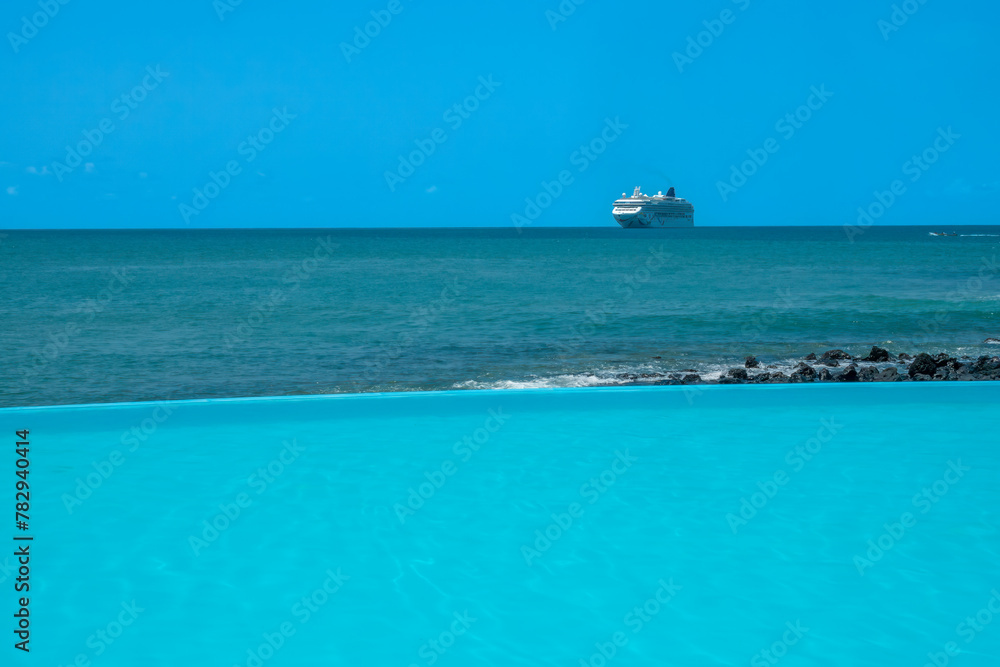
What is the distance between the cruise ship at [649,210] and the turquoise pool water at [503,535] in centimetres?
10440

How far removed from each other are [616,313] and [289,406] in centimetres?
1247

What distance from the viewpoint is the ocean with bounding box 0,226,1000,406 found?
11.7 meters

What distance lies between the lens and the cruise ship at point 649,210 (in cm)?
10975

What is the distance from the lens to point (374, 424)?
7.44 meters

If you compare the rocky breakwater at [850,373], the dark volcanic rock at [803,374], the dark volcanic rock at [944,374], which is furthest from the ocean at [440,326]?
the dark volcanic rock at [944,374]

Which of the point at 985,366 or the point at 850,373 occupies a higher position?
the point at 985,366

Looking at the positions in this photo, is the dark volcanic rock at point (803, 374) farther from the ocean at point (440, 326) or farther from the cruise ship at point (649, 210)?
the cruise ship at point (649, 210)

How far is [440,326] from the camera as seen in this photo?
17188 mm

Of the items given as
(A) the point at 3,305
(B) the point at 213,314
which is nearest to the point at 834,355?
(B) the point at 213,314

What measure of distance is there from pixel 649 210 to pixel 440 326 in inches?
3823

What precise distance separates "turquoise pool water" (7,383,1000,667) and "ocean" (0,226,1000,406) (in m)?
3.75

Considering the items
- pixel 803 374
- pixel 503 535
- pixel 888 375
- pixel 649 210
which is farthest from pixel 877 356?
pixel 649 210

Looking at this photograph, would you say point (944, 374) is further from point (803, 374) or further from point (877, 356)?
point (877, 356)

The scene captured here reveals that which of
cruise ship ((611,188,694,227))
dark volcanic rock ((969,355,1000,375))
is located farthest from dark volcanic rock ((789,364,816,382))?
cruise ship ((611,188,694,227))
